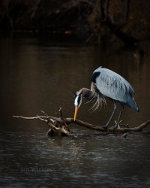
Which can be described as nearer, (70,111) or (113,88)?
(113,88)

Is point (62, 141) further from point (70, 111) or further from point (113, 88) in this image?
point (70, 111)

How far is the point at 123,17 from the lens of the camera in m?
40.3

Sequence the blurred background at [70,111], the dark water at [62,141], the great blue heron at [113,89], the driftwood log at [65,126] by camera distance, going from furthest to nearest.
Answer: the great blue heron at [113,89], the driftwood log at [65,126], the blurred background at [70,111], the dark water at [62,141]

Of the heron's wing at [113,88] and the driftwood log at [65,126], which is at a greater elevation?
the heron's wing at [113,88]

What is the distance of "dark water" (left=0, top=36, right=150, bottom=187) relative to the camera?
892 cm

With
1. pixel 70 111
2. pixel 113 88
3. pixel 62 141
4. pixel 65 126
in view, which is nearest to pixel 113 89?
pixel 113 88

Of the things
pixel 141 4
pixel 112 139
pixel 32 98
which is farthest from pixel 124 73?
pixel 141 4

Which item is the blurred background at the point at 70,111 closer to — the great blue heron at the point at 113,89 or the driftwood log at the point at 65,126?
the driftwood log at the point at 65,126

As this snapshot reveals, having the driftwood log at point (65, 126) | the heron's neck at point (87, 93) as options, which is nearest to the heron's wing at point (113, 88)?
the heron's neck at point (87, 93)

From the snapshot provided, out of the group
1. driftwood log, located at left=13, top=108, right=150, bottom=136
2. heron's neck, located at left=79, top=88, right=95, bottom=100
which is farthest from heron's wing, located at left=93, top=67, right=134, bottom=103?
driftwood log, located at left=13, top=108, right=150, bottom=136

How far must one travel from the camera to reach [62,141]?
11164 mm

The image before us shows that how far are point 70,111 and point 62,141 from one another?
3082mm

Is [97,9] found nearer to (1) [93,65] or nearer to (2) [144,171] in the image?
(1) [93,65]

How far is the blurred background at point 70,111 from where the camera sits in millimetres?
9117
